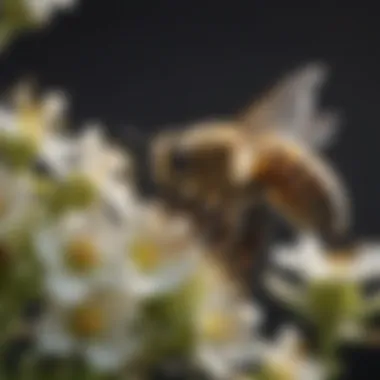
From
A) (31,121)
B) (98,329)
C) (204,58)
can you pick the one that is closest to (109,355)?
(98,329)

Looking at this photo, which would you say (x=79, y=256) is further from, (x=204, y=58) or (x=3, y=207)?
(x=204, y=58)

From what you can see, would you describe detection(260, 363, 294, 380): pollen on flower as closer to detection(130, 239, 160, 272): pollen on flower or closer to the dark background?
detection(130, 239, 160, 272): pollen on flower

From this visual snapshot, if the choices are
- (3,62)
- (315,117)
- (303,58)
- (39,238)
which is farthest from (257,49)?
(39,238)

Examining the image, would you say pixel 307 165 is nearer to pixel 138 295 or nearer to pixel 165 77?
pixel 138 295

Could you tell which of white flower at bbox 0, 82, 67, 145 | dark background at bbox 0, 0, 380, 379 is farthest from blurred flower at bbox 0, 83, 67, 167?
dark background at bbox 0, 0, 380, 379

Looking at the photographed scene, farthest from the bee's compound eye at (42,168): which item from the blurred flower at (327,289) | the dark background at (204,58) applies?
the dark background at (204,58)
